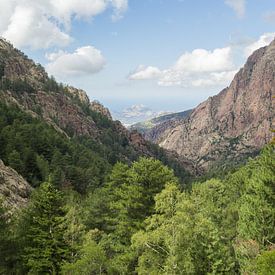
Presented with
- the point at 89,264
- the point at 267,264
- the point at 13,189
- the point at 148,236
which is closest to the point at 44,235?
the point at 89,264

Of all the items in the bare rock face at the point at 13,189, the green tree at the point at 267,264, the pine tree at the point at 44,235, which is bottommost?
the green tree at the point at 267,264

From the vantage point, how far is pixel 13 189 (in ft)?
173

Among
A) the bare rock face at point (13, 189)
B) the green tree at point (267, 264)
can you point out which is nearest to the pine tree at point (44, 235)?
the green tree at point (267, 264)

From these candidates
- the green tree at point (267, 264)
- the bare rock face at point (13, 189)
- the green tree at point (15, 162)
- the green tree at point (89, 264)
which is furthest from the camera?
the green tree at point (15, 162)

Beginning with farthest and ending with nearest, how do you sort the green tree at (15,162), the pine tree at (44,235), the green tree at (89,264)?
the green tree at (15,162) < the pine tree at (44,235) < the green tree at (89,264)

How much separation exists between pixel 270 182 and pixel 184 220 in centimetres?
1071

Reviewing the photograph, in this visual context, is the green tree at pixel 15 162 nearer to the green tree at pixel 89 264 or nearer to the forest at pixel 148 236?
the forest at pixel 148 236

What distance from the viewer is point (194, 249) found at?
86.8 ft

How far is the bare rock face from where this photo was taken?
4753 cm

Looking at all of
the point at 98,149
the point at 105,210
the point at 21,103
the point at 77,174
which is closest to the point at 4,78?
the point at 21,103

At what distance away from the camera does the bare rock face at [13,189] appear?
4753 centimetres

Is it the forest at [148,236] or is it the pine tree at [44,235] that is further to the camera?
the pine tree at [44,235]

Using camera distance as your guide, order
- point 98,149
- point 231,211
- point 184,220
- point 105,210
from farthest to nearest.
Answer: point 98,149 < point 231,211 < point 105,210 < point 184,220

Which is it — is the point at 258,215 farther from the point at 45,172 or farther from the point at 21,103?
the point at 21,103
